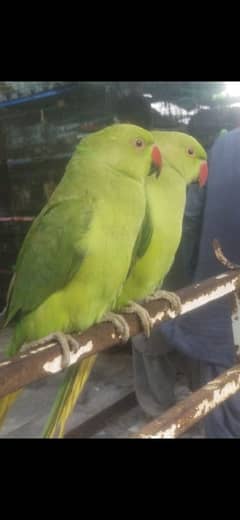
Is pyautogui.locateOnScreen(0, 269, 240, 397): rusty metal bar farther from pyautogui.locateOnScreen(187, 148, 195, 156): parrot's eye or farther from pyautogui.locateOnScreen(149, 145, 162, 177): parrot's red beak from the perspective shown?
pyautogui.locateOnScreen(187, 148, 195, 156): parrot's eye

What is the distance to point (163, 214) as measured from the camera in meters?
1.18

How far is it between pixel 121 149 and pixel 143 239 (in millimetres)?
197

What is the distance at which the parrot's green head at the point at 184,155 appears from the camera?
1238 millimetres

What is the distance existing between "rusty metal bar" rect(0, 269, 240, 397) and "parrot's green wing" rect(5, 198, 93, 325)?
147 mm

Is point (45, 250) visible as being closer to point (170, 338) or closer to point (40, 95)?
point (170, 338)

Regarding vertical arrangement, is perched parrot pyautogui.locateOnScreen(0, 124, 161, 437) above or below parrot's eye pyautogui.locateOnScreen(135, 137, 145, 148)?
below

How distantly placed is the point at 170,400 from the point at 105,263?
0.82 m

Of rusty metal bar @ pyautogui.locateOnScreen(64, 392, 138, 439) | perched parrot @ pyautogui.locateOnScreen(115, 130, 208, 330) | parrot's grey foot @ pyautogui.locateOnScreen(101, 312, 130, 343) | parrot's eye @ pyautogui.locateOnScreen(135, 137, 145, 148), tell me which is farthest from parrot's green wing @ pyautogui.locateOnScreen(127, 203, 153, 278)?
rusty metal bar @ pyautogui.locateOnScreen(64, 392, 138, 439)

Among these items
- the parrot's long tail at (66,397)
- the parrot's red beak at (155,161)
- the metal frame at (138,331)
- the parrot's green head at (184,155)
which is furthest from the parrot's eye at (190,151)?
the parrot's long tail at (66,397)

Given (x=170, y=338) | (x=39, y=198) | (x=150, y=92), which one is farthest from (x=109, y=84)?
(x=170, y=338)

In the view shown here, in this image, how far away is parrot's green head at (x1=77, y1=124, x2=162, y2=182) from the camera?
1021 millimetres

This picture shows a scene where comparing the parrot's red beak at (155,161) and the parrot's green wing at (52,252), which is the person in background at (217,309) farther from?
the parrot's green wing at (52,252)

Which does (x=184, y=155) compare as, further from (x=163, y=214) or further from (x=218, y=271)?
(x=218, y=271)

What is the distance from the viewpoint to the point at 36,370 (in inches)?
21.1
